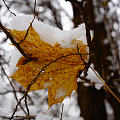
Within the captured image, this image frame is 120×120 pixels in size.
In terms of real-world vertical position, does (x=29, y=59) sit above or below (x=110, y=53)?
above

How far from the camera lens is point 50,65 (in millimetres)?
646

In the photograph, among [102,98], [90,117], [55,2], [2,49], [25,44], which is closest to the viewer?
[25,44]

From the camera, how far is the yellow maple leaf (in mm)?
605

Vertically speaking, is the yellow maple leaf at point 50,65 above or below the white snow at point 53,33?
below

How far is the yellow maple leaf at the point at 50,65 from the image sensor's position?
0.61 m

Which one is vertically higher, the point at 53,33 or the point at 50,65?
the point at 53,33

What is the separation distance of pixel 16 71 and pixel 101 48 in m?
1.90

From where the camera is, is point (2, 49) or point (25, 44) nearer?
point (25, 44)

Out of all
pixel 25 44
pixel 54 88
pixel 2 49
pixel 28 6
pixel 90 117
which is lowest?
pixel 90 117

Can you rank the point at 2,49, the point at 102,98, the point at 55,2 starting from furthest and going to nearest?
1. the point at 55,2
2. the point at 102,98
3. the point at 2,49

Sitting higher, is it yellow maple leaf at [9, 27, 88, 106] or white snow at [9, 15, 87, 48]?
white snow at [9, 15, 87, 48]

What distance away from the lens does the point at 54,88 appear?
68 cm

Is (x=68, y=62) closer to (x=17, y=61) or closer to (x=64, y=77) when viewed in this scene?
(x=64, y=77)

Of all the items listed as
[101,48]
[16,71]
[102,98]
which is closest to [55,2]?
[101,48]
